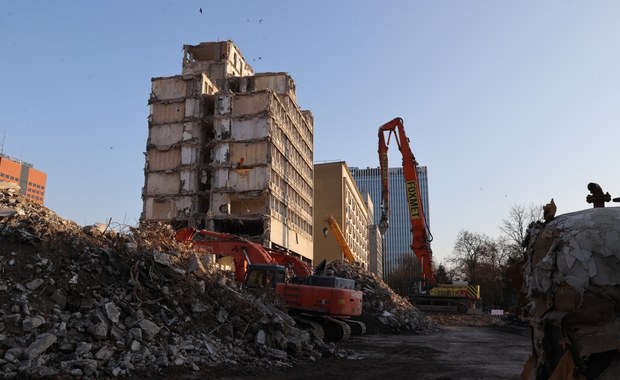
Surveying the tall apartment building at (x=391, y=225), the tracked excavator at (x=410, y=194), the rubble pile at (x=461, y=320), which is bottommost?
the rubble pile at (x=461, y=320)

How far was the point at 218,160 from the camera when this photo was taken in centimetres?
4434

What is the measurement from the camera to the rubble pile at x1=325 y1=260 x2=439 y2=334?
24.3m

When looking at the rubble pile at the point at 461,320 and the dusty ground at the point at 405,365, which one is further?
the rubble pile at the point at 461,320

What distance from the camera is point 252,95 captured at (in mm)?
45344

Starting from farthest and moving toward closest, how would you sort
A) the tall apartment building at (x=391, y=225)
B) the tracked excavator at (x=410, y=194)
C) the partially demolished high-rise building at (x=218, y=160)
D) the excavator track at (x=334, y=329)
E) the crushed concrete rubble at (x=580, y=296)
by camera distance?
1. the tall apartment building at (x=391, y=225)
2. the partially demolished high-rise building at (x=218, y=160)
3. the tracked excavator at (x=410, y=194)
4. the excavator track at (x=334, y=329)
5. the crushed concrete rubble at (x=580, y=296)

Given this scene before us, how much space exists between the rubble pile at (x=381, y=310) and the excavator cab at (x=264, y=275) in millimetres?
9078

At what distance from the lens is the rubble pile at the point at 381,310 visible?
24.3 m

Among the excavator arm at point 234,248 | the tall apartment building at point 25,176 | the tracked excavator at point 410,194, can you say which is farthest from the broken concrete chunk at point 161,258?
the tall apartment building at point 25,176

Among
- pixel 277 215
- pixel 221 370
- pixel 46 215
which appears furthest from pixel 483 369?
pixel 277 215

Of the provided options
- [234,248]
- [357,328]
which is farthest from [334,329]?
[234,248]

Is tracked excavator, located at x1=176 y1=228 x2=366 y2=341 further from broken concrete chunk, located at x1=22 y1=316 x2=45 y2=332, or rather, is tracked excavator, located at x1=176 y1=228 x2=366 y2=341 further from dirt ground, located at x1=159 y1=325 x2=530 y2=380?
broken concrete chunk, located at x1=22 y1=316 x2=45 y2=332

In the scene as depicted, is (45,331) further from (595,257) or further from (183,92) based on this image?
(183,92)

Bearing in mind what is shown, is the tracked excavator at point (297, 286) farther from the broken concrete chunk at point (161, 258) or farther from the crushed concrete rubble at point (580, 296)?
the crushed concrete rubble at point (580, 296)

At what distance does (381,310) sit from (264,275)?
11855 mm
